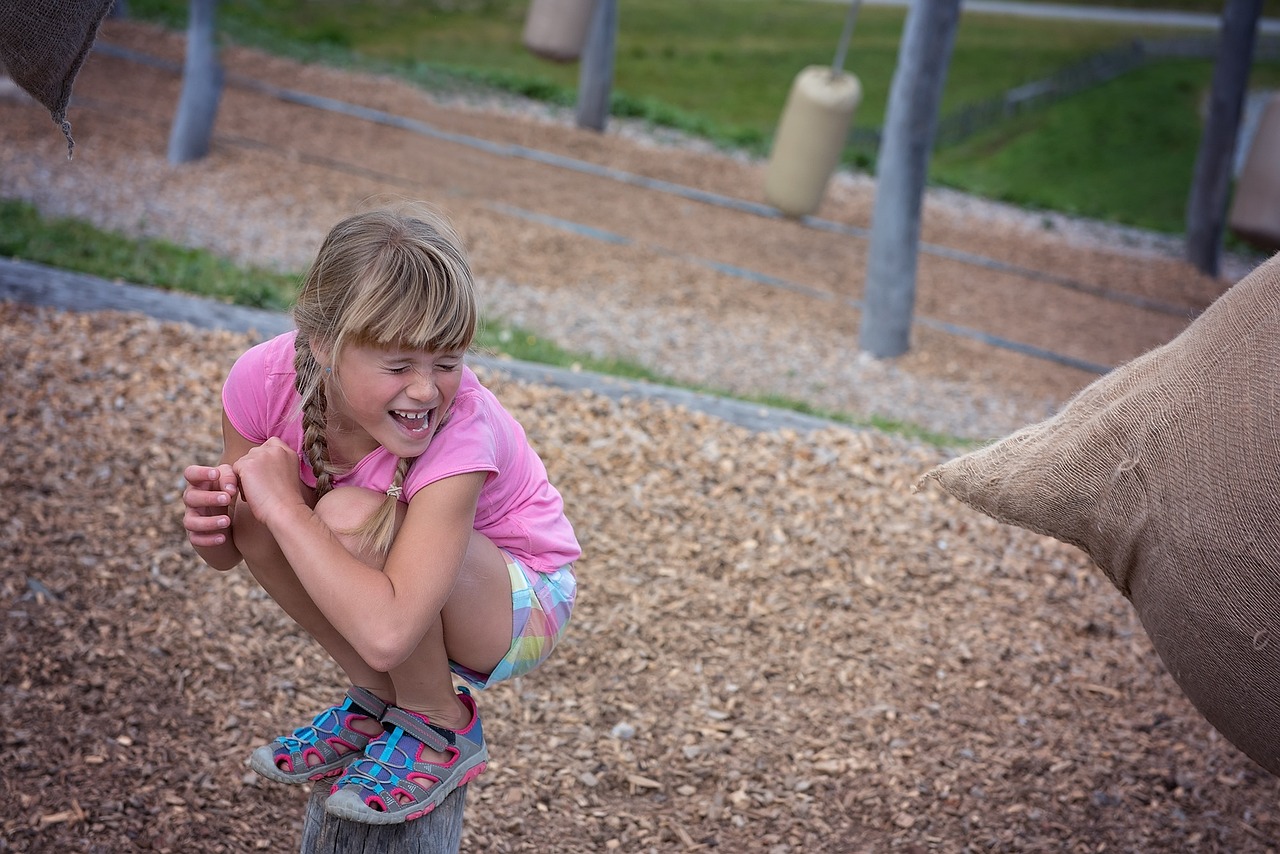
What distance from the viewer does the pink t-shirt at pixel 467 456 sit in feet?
5.75

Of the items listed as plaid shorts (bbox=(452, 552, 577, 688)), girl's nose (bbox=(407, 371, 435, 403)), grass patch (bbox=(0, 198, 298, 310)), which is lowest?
grass patch (bbox=(0, 198, 298, 310))

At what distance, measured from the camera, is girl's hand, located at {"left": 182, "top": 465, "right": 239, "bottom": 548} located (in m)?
1.70

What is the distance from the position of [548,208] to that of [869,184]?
484 centimetres

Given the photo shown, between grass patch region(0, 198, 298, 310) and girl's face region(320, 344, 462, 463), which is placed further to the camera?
grass patch region(0, 198, 298, 310)

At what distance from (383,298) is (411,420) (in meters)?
0.20

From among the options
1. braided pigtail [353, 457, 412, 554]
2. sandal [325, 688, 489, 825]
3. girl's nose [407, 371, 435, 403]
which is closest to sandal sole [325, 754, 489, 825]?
sandal [325, 688, 489, 825]

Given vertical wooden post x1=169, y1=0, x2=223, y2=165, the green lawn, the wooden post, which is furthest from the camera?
the green lawn

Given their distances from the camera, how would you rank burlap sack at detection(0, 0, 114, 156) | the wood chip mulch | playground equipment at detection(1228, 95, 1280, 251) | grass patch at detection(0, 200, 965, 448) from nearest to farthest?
burlap sack at detection(0, 0, 114, 156) → the wood chip mulch → grass patch at detection(0, 200, 965, 448) → playground equipment at detection(1228, 95, 1280, 251)

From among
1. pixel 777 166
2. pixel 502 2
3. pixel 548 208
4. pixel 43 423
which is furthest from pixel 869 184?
pixel 43 423

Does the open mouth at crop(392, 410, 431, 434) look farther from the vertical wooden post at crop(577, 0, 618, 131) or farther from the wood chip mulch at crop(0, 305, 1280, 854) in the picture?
the vertical wooden post at crop(577, 0, 618, 131)

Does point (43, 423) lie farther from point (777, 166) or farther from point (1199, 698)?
point (777, 166)

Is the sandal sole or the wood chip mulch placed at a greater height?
the sandal sole

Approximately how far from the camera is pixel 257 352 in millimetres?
1912

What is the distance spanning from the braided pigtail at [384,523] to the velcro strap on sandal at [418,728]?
34 centimetres
